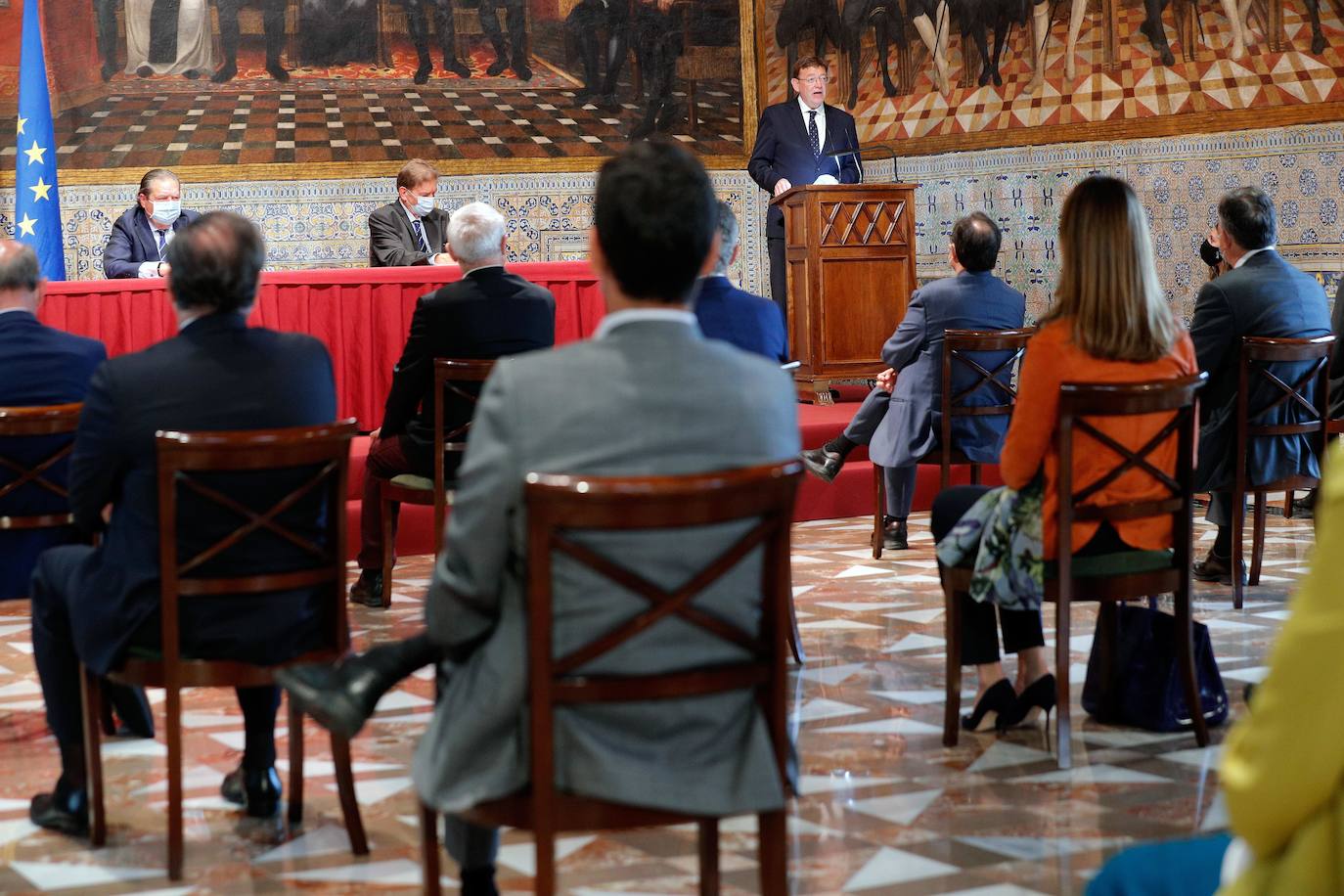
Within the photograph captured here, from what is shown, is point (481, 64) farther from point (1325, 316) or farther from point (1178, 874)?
point (1178, 874)

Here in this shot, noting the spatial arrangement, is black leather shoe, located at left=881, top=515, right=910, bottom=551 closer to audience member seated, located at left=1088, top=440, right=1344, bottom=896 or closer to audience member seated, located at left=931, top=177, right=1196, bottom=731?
audience member seated, located at left=931, top=177, right=1196, bottom=731

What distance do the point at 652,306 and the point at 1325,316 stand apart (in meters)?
4.20

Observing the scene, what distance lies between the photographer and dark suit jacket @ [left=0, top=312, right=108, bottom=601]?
4.00 meters

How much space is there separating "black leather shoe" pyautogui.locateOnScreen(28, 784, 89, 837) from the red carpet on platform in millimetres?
3551

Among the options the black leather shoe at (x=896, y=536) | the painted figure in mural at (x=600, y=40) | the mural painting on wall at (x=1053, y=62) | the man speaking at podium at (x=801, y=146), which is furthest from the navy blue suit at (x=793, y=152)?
the black leather shoe at (x=896, y=536)

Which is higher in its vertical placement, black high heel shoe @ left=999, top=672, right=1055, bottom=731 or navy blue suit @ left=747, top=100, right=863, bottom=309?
navy blue suit @ left=747, top=100, right=863, bottom=309

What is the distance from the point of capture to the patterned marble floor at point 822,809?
3.10 metres

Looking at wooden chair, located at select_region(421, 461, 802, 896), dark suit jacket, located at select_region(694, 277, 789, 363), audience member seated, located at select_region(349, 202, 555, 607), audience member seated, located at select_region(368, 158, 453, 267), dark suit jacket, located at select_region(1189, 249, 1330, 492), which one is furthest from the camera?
audience member seated, located at select_region(368, 158, 453, 267)

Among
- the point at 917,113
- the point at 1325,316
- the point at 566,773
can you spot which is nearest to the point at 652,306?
the point at 566,773

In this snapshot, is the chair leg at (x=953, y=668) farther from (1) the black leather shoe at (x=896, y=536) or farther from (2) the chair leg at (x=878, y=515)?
(1) the black leather shoe at (x=896, y=536)

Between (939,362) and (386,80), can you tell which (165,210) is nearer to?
(386,80)

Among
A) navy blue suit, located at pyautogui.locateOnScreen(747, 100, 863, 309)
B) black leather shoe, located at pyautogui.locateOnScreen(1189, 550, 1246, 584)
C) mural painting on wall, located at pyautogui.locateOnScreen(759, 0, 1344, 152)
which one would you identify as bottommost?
black leather shoe, located at pyautogui.locateOnScreen(1189, 550, 1246, 584)

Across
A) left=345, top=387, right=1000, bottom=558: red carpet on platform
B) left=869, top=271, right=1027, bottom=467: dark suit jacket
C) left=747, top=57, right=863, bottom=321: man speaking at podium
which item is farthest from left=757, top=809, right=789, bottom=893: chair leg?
left=747, top=57, right=863, bottom=321: man speaking at podium

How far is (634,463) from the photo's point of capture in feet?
7.04
